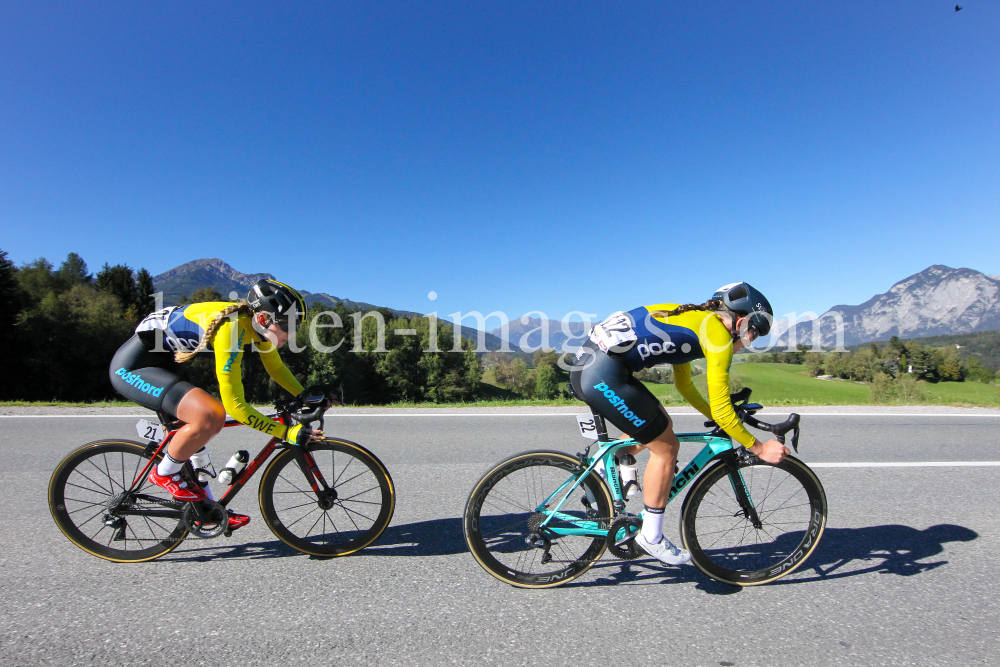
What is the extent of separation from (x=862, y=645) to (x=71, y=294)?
65448 millimetres

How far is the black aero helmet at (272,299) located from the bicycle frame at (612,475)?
1.99 m

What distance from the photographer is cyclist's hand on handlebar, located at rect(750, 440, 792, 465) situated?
2627 mm

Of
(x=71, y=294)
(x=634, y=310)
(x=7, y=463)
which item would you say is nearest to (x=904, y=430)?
(x=634, y=310)

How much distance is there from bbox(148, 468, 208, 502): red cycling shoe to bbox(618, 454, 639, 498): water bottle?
2.63 m

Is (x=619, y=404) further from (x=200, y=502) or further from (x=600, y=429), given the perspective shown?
(x=200, y=502)

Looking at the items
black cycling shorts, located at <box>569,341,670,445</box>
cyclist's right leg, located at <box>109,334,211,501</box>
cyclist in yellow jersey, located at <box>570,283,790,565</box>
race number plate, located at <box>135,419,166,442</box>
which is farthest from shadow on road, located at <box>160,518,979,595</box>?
black cycling shorts, located at <box>569,341,670,445</box>

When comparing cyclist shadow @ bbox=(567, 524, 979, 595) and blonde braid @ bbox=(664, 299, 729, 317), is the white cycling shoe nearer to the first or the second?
cyclist shadow @ bbox=(567, 524, 979, 595)

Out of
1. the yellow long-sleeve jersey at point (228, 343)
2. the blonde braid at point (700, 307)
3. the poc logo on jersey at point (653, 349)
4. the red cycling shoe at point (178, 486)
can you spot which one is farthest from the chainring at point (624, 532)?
the red cycling shoe at point (178, 486)

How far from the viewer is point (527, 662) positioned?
7.19 ft

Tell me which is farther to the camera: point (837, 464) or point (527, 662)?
point (837, 464)

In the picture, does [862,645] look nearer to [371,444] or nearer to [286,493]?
[286,493]

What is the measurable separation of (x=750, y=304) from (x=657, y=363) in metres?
0.60

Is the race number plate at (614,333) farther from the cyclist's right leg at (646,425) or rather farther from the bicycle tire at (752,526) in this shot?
the bicycle tire at (752,526)

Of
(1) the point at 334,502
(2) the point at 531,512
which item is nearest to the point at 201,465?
(1) the point at 334,502
